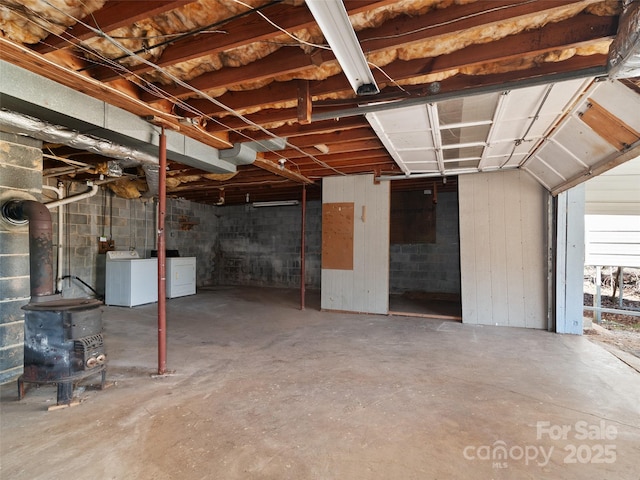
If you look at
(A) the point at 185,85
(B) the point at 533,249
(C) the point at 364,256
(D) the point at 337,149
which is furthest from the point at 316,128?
(B) the point at 533,249

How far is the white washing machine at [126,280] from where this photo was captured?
18.5 feet

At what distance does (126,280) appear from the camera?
5.64 metres

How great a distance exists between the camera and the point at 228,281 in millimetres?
9203

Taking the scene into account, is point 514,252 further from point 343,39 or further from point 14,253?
point 14,253

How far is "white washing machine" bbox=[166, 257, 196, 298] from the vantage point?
6496 mm

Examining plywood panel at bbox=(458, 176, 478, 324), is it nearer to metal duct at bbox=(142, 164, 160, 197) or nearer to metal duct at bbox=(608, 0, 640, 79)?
metal duct at bbox=(608, 0, 640, 79)

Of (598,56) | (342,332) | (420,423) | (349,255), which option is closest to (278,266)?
(349,255)

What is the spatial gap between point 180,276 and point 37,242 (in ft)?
14.4

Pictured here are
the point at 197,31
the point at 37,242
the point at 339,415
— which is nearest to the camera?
the point at 197,31

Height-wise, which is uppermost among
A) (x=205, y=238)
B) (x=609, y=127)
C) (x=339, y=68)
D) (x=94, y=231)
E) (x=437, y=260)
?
(x=339, y=68)

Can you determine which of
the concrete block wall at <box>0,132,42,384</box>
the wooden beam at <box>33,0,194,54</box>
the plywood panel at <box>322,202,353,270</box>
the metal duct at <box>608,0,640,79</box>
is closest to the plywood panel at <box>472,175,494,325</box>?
the plywood panel at <box>322,202,353,270</box>

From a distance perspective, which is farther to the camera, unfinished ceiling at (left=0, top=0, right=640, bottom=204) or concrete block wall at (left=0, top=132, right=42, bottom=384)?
concrete block wall at (left=0, top=132, right=42, bottom=384)

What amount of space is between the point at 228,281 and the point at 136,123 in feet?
22.2

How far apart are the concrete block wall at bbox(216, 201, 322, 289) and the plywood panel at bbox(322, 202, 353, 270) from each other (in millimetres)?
2648
